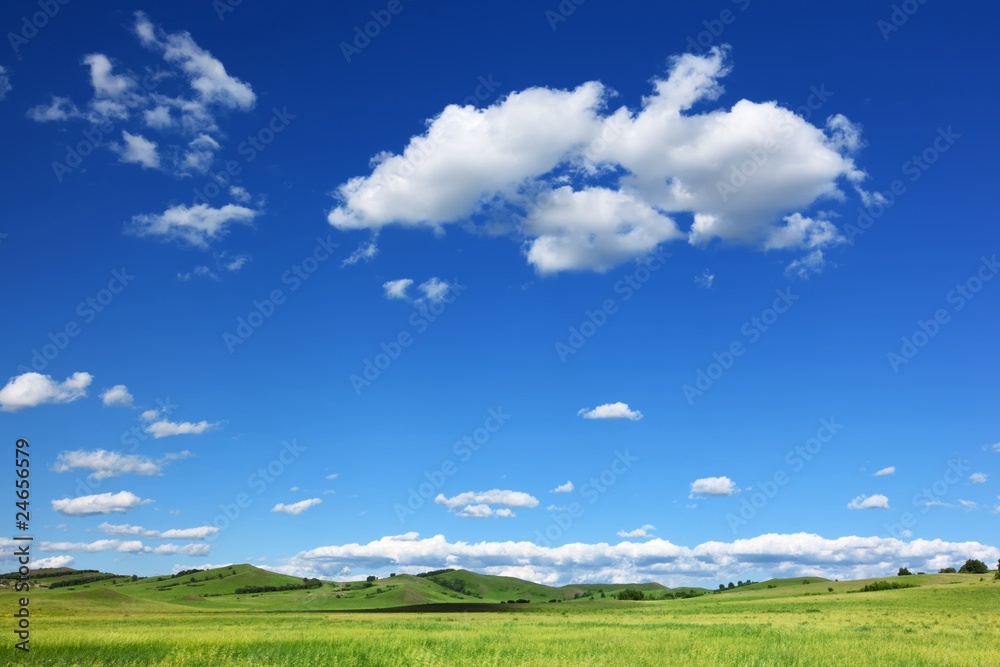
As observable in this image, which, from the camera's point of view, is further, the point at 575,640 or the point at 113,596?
the point at 113,596

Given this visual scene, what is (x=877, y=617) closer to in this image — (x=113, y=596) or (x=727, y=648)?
(x=727, y=648)

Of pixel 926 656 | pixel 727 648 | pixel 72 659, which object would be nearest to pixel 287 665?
pixel 72 659

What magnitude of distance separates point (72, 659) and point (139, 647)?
720 cm

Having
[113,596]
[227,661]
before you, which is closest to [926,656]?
[227,661]

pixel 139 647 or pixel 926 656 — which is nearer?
pixel 926 656

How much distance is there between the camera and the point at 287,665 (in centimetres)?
2658

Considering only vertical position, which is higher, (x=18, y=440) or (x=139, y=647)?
(x=18, y=440)

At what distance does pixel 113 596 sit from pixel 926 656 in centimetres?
14746

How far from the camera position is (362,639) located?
38.5 metres

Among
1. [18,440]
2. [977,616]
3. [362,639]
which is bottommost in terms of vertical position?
[977,616]

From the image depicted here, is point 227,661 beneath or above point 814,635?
above

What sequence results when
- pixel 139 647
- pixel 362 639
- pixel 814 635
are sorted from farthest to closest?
pixel 814 635 < pixel 362 639 < pixel 139 647

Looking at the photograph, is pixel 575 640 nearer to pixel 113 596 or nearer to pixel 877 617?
pixel 877 617

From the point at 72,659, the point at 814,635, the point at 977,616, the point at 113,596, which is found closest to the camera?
the point at 72,659
